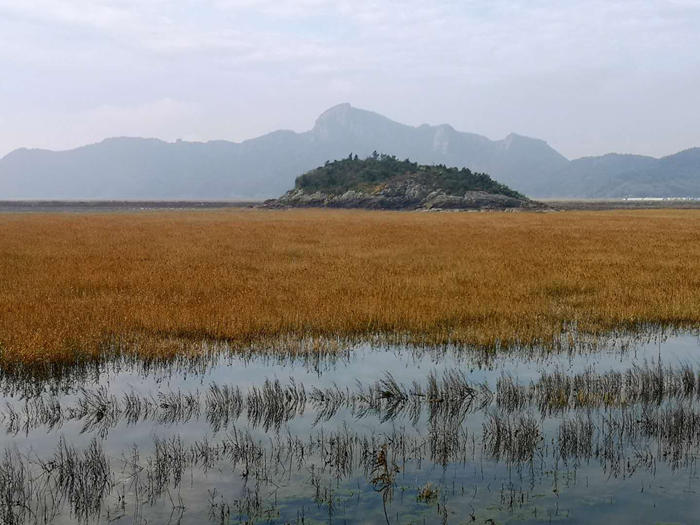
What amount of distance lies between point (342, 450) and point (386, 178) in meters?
136

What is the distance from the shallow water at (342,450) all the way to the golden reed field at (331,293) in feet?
8.94

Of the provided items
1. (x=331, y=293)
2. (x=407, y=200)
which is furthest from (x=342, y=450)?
(x=407, y=200)

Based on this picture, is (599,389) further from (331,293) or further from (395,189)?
(395,189)

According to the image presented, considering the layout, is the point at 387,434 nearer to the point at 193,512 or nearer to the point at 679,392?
the point at 193,512

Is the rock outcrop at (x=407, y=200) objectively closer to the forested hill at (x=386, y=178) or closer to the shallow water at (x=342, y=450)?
the forested hill at (x=386, y=178)

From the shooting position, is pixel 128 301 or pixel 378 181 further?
pixel 378 181

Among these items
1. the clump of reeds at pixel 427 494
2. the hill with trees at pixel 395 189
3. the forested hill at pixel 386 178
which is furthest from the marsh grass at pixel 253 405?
the forested hill at pixel 386 178

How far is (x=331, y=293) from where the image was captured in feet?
63.2

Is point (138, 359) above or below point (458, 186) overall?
below

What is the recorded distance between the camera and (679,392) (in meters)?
10.3

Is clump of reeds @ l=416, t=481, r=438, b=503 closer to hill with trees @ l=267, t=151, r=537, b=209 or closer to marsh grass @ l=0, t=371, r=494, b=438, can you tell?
marsh grass @ l=0, t=371, r=494, b=438

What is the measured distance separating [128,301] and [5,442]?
9.70m

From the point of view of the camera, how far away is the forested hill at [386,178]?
13075 cm

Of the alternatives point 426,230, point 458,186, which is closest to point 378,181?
point 458,186
